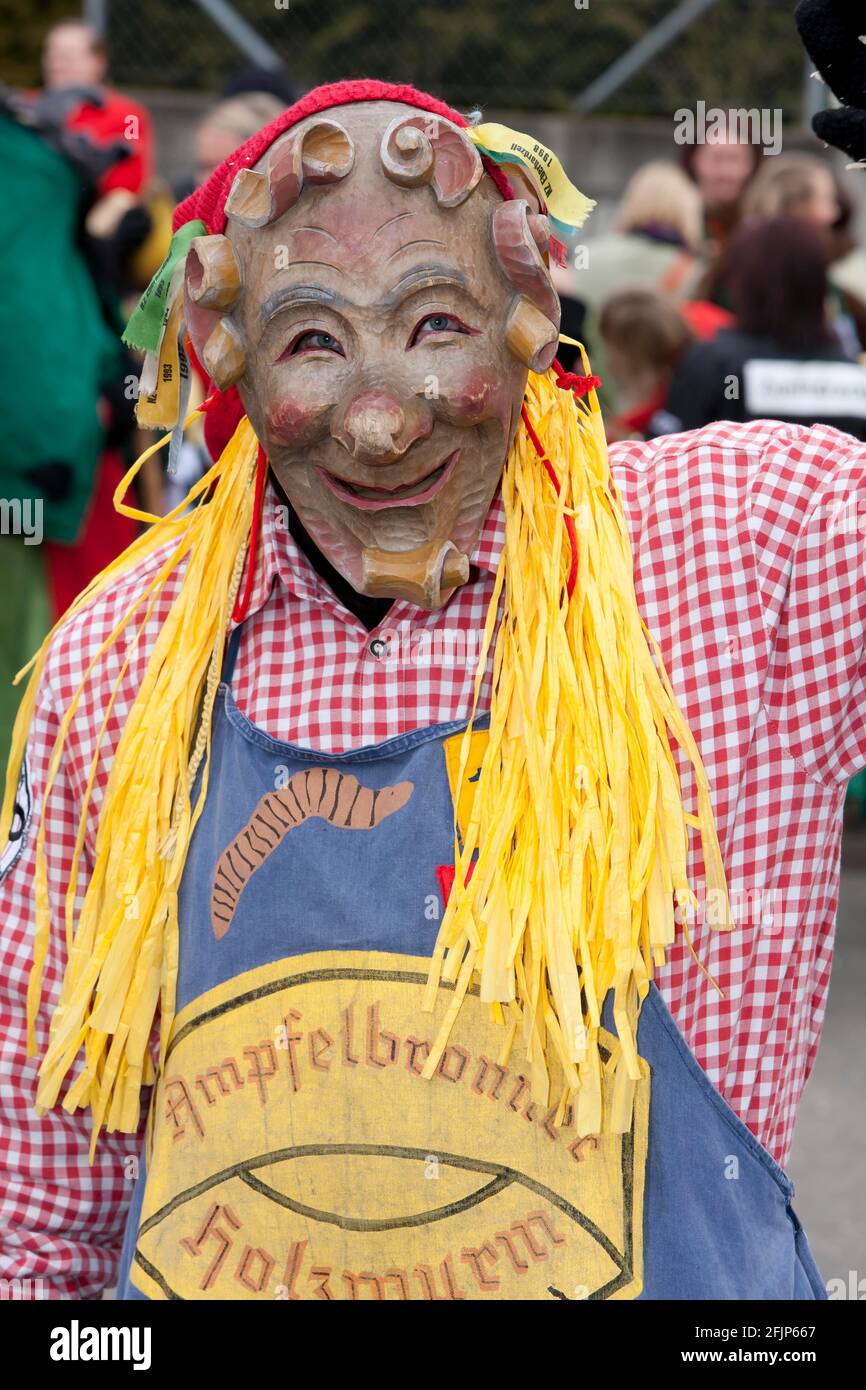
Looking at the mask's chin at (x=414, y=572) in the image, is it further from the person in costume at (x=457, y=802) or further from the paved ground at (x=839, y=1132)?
the paved ground at (x=839, y=1132)

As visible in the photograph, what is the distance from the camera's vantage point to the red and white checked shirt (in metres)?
1.67

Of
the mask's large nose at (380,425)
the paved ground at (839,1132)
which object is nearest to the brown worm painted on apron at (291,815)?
the mask's large nose at (380,425)

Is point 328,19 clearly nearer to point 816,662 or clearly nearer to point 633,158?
point 633,158

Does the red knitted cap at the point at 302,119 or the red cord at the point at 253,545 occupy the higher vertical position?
the red knitted cap at the point at 302,119

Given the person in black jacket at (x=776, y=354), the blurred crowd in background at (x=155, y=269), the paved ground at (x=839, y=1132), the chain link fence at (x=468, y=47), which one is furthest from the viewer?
the chain link fence at (x=468, y=47)

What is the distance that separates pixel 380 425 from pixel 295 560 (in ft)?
0.72

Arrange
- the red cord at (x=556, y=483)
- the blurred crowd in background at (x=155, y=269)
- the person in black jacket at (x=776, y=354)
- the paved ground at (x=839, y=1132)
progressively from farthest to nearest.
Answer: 1. the person in black jacket at (x=776, y=354)
2. the blurred crowd in background at (x=155, y=269)
3. the paved ground at (x=839, y=1132)
4. the red cord at (x=556, y=483)

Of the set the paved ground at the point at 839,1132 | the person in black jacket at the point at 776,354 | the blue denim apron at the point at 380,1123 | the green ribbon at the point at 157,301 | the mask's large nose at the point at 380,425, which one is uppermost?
the person in black jacket at the point at 776,354

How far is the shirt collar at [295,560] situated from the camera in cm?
175

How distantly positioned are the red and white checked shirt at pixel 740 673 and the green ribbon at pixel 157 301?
0.65ft

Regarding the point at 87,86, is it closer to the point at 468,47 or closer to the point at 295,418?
the point at 468,47

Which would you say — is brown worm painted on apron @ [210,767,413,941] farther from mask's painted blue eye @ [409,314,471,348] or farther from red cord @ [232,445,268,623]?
mask's painted blue eye @ [409,314,471,348]

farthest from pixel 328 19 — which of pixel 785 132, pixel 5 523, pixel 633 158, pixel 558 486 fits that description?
pixel 558 486

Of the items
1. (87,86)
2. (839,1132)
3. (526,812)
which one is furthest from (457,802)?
(87,86)
